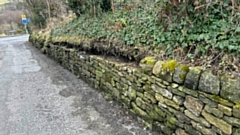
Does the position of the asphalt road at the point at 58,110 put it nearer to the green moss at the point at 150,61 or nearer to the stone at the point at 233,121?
the green moss at the point at 150,61

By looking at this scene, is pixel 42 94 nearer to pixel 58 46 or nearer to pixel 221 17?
pixel 58 46

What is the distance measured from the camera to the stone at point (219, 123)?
2.23 m

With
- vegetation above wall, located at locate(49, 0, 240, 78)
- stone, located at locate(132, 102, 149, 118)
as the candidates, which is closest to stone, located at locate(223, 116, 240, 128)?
vegetation above wall, located at locate(49, 0, 240, 78)

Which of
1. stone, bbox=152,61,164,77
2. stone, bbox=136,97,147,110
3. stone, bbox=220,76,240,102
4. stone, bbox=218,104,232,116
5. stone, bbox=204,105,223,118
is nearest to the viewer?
stone, bbox=220,76,240,102

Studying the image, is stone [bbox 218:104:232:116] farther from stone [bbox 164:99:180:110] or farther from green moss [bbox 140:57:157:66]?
green moss [bbox 140:57:157:66]

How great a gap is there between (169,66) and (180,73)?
0.25 metres

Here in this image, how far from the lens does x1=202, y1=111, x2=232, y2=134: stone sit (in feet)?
7.31

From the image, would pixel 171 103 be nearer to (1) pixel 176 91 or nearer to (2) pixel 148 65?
(1) pixel 176 91

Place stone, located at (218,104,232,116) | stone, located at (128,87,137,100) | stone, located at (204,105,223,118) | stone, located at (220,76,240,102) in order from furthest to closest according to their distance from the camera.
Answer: stone, located at (128,87,137,100)
stone, located at (204,105,223,118)
stone, located at (218,104,232,116)
stone, located at (220,76,240,102)

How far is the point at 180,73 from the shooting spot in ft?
8.73

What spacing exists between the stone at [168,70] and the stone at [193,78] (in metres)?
0.27

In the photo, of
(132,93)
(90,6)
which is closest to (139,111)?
(132,93)

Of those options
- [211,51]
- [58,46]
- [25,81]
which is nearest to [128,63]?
[211,51]

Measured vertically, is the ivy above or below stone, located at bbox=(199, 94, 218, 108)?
above
